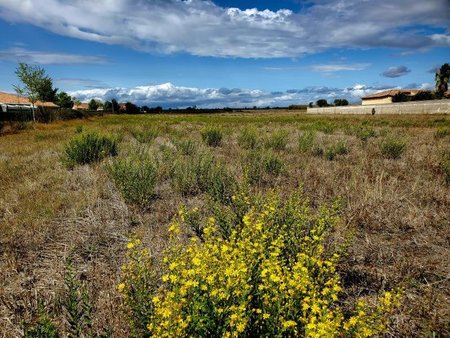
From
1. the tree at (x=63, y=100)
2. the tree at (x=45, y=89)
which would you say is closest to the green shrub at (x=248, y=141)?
the tree at (x=45, y=89)

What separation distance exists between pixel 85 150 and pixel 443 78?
3415 inches

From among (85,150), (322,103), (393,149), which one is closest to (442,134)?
(393,149)

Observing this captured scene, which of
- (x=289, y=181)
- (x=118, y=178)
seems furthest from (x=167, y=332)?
(x=289, y=181)

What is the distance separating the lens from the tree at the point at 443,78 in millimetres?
71425

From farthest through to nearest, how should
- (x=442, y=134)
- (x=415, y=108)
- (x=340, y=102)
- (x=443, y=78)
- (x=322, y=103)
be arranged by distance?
1. (x=322, y=103)
2. (x=340, y=102)
3. (x=443, y=78)
4. (x=415, y=108)
5. (x=442, y=134)

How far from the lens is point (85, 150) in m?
9.37

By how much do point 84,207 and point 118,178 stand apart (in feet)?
2.85

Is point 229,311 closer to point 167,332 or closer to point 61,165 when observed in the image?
point 167,332

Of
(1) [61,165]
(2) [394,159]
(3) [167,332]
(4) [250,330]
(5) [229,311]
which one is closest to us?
(3) [167,332]

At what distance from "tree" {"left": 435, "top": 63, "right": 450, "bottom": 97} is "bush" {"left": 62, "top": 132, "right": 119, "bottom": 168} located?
8120 cm

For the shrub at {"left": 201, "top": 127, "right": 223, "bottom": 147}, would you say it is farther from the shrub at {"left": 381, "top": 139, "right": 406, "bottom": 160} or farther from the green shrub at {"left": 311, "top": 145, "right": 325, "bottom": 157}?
the shrub at {"left": 381, "top": 139, "right": 406, "bottom": 160}

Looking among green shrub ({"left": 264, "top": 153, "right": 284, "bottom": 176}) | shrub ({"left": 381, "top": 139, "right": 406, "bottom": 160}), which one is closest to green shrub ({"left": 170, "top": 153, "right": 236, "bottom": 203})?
green shrub ({"left": 264, "top": 153, "right": 284, "bottom": 176})

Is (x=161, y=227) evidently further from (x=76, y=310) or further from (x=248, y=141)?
(x=248, y=141)

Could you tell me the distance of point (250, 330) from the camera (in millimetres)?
2381
